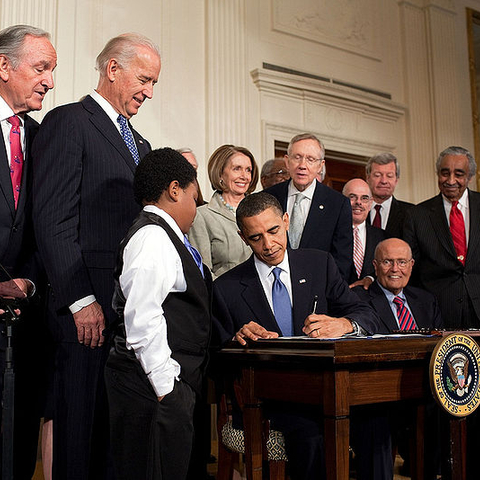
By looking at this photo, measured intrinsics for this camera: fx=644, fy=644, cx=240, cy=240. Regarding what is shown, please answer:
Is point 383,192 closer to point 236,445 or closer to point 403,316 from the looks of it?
point 403,316

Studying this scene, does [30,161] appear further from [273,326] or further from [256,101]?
[256,101]

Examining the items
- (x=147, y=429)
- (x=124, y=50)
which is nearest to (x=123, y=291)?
(x=147, y=429)

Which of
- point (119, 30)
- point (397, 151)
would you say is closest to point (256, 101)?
point (119, 30)

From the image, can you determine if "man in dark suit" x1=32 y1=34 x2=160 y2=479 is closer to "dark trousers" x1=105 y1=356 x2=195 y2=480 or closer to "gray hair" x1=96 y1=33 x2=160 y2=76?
"gray hair" x1=96 y1=33 x2=160 y2=76

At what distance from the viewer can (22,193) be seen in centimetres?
229

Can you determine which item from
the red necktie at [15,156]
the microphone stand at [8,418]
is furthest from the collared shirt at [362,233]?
the microphone stand at [8,418]

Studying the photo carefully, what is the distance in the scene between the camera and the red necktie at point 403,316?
3500 millimetres

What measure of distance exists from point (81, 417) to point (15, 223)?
0.71 meters

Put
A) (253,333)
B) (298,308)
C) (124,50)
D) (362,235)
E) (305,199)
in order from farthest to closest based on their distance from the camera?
(362,235) < (305,199) < (298,308) < (124,50) < (253,333)

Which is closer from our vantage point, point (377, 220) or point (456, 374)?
point (456, 374)

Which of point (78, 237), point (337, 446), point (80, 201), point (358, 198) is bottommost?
point (337, 446)

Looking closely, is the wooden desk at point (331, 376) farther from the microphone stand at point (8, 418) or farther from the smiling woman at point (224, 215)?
the smiling woman at point (224, 215)

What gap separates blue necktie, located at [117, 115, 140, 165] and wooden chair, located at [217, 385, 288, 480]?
3.08 feet

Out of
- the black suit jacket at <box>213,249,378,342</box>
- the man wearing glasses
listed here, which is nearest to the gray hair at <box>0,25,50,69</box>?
the black suit jacket at <box>213,249,378,342</box>
